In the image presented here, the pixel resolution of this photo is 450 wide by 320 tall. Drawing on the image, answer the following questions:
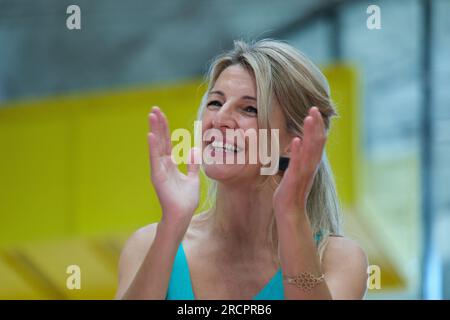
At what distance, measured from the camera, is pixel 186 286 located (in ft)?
5.30

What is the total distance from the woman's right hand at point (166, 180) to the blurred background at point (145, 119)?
75.4 inches

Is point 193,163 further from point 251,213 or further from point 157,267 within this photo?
point 251,213

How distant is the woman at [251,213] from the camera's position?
142 cm

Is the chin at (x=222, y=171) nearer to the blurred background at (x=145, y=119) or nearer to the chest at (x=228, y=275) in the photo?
the chest at (x=228, y=275)

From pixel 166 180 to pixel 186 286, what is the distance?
0.26m

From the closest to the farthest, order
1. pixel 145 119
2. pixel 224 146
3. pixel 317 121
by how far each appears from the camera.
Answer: pixel 317 121 < pixel 224 146 < pixel 145 119

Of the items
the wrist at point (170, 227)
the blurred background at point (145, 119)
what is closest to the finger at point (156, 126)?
the wrist at point (170, 227)

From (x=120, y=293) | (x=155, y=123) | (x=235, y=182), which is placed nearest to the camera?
(x=155, y=123)

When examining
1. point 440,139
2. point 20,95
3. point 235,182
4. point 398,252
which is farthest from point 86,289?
point 235,182

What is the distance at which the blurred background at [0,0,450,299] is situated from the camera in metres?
3.57

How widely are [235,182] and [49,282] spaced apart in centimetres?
214

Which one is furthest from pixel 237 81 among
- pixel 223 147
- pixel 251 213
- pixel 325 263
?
pixel 325 263
